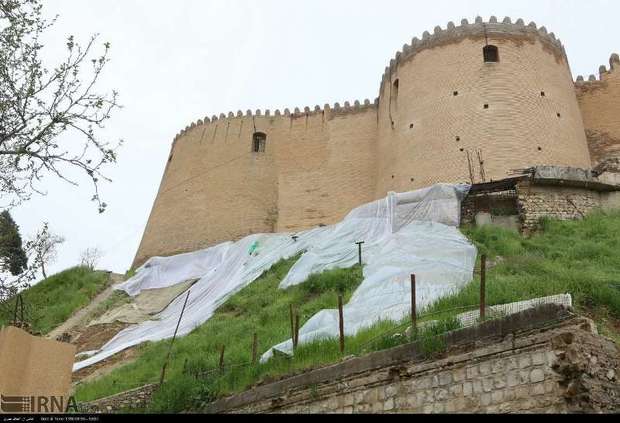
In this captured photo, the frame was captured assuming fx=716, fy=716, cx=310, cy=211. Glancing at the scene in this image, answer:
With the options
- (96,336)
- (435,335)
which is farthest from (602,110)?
(435,335)

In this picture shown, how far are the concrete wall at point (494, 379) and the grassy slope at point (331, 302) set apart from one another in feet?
2.15

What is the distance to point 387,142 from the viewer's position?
2139cm

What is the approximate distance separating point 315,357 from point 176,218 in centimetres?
1663

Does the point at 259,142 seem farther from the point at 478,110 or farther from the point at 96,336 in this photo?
the point at 96,336

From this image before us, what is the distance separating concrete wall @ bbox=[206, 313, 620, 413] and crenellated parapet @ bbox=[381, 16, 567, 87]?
15.0 metres

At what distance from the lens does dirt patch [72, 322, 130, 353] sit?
664 inches

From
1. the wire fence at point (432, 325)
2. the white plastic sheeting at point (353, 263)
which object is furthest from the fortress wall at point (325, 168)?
the wire fence at point (432, 325)

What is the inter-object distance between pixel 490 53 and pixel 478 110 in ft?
7.12

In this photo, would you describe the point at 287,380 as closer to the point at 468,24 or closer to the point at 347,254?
the point at 347,254

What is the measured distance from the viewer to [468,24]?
2059 cm

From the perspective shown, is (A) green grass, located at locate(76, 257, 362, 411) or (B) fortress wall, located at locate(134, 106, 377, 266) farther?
(B) fortress wall, located at locate(134, 106, 377, 266)

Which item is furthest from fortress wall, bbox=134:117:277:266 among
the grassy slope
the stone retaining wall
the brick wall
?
the stone retaining wall

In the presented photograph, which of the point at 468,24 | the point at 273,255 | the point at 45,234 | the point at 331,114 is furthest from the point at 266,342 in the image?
the point at 331,114

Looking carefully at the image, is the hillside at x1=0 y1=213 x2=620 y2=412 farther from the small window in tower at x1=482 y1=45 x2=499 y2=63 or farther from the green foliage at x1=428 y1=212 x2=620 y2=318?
the small window in tower at x1=482 y1=45 x2=499 y2=63
